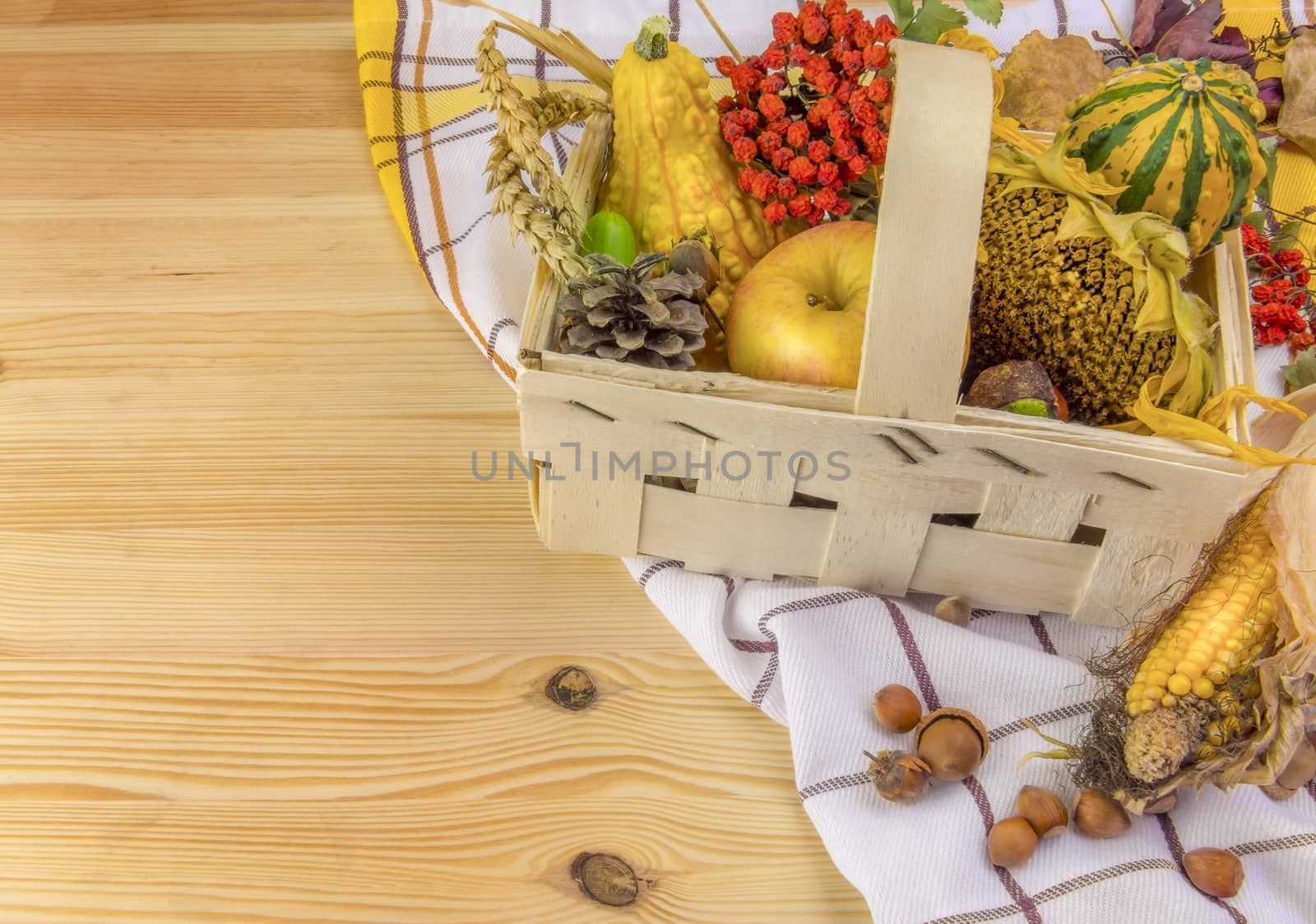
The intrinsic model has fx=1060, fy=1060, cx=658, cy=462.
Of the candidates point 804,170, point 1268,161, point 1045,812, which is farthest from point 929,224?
point 1268,161

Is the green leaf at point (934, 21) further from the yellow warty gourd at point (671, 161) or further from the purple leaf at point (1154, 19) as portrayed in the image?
the purple leaf at point (1154, 19)

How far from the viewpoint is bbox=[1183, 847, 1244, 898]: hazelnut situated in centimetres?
61

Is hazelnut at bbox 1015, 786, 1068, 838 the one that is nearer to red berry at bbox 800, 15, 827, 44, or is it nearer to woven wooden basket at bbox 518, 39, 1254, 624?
woven wooden basket at bbox 518, 39, 1254, 624

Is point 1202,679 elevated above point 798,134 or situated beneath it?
situated beneath

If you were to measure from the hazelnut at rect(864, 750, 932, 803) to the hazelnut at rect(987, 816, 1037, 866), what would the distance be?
5 centimetres

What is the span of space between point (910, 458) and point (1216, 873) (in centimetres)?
29

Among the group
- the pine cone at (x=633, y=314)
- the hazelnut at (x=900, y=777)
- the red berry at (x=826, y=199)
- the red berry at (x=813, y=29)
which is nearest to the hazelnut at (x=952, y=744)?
the hazelnut at (x=900, y=777)

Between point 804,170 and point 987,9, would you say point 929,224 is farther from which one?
point 987,9

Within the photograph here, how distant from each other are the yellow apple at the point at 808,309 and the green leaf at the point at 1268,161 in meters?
0.32

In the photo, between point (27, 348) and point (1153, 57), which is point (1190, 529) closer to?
point (1153, 57)

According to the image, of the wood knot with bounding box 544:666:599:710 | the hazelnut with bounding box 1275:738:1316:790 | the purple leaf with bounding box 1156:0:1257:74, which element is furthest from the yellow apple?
the purple leaf with bounding box 1156:0:1257:74

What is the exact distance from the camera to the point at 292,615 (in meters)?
0.76

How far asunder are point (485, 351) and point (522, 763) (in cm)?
36

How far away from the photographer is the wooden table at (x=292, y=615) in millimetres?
643
